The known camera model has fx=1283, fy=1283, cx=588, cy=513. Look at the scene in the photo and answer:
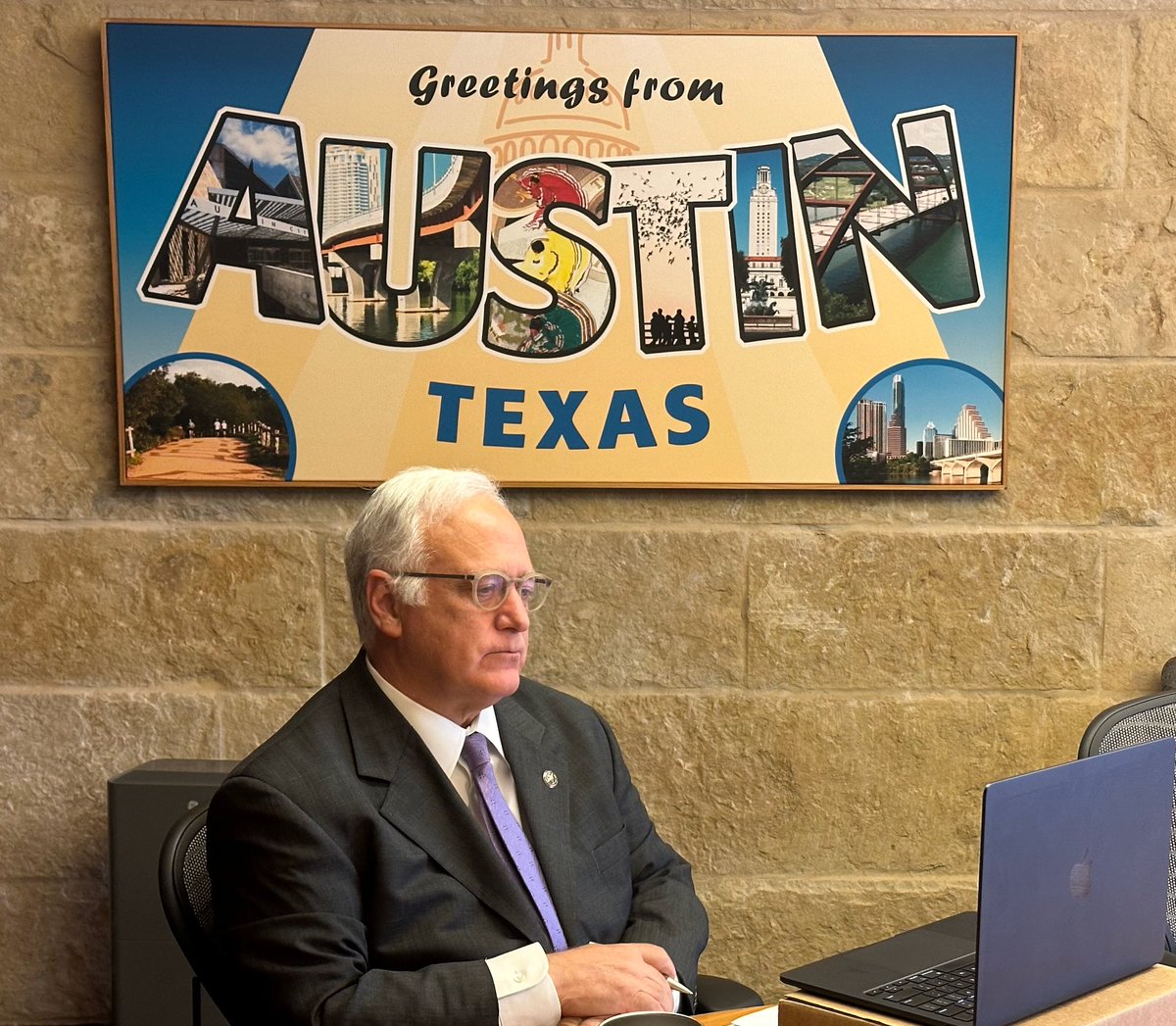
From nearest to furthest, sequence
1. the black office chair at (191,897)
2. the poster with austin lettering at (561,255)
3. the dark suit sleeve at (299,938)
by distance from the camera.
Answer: the dark suit sleeve at (299,938)
the black office chair at (191,897)
the poster with austin lettering at (561,255)

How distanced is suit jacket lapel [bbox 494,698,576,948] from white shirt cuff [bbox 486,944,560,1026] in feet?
0.75

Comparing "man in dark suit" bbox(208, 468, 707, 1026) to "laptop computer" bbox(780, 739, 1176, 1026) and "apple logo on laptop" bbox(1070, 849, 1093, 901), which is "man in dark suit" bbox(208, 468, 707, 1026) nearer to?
Result: "laptop computer" bbox(780, 739, 1176, 1026)

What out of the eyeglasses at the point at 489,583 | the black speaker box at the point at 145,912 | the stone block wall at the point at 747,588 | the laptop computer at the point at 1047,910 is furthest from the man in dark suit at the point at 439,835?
the black speaker box at the point at 145,912

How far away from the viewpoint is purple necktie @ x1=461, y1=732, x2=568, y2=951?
1.87m

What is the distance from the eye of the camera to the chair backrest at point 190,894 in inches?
70.0

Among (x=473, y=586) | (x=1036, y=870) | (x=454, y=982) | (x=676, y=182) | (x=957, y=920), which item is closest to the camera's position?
(x=1036, y=870)

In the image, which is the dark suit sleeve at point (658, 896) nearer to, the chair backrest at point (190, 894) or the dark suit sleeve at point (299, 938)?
the dark suit sleeve at point (299, 938)

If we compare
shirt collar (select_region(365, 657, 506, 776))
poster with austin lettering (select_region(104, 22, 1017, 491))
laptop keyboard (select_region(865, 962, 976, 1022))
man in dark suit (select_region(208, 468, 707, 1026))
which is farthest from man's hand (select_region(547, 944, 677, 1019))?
poster with austin lettering (select_region(104, 22, 1017, 491))

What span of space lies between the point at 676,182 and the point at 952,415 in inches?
32.6

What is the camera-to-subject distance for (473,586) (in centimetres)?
191

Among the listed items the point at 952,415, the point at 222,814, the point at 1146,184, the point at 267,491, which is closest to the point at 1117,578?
the point at 952,415

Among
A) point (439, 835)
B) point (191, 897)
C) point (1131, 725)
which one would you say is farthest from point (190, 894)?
point (1131, 725)

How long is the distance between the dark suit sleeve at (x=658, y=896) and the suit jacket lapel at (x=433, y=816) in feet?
0.73

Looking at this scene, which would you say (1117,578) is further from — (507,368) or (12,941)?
(12,941)
